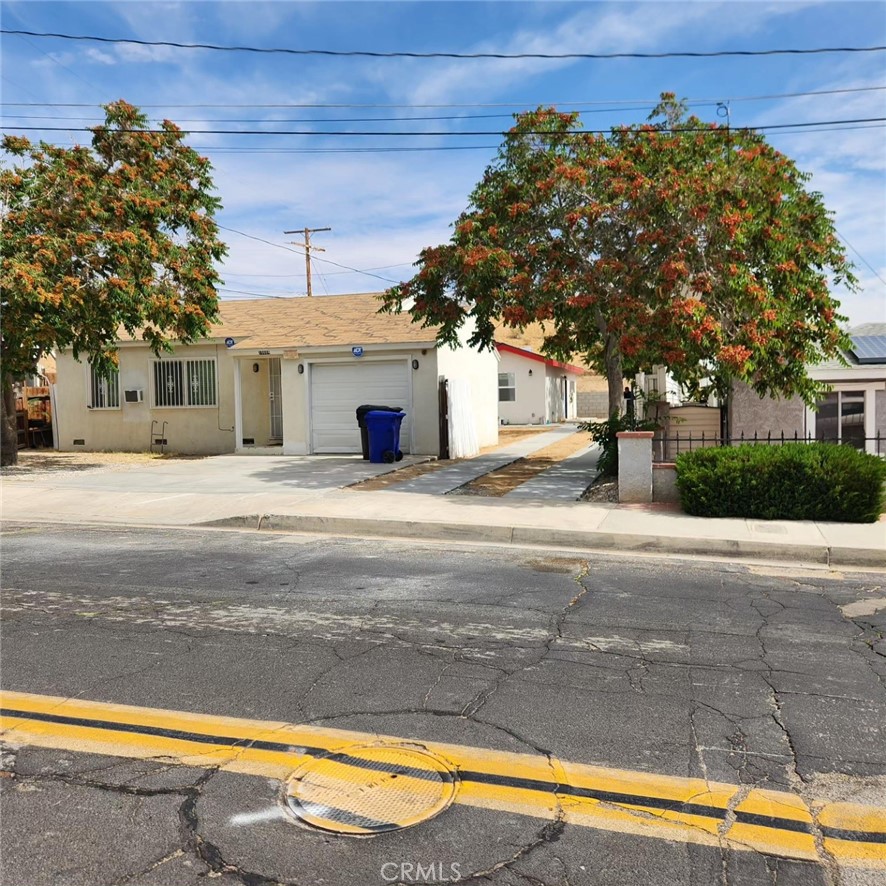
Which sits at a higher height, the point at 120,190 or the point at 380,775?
the point at 120,190

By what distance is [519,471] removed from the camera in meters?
16.6

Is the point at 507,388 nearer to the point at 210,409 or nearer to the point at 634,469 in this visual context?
the point at 210,409

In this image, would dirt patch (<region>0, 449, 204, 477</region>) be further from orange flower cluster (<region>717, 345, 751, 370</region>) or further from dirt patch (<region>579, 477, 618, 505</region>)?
orange flower cluster (<region>717, 345, 751, 370</region>)

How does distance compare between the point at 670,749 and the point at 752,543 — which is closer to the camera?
the point at 670,749

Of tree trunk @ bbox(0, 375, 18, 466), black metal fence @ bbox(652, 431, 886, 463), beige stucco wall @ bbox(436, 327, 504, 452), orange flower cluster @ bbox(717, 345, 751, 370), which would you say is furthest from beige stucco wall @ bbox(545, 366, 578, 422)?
orange flower cluster @ bbox(717, 345, 751, 370)

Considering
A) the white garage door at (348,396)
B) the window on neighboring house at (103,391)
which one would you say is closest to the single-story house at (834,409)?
the white garage door at (348,396)

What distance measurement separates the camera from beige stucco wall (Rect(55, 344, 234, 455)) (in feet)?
72.3

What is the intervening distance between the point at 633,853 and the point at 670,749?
0.96 metres

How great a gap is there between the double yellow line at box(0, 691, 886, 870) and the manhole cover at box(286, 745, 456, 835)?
0.05m

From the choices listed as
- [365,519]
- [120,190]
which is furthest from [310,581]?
[120,190]

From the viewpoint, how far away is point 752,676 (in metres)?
4.99

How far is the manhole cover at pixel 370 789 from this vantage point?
3.31 metres

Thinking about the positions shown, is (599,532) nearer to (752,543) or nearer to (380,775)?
(752,543)

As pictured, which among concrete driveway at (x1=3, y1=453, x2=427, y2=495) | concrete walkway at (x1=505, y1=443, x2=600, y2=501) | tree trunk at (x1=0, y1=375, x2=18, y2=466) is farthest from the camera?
tree trunk at (x1=0, y1=375, x2=18, y2=466)
